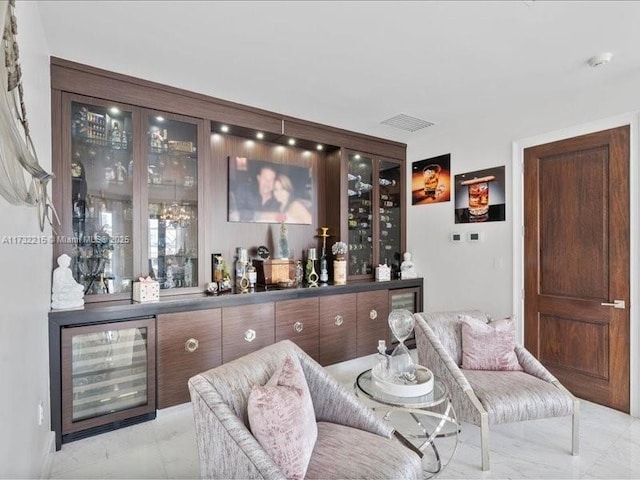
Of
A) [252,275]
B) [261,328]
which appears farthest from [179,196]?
[261,328]

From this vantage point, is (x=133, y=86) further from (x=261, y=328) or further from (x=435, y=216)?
(x=435, y=216)

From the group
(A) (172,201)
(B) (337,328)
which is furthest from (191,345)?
(B) (337,328)

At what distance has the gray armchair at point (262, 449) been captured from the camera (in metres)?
1.38

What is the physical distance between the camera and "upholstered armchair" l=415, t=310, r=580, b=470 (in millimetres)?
2193

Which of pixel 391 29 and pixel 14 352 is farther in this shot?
pixel 391 29

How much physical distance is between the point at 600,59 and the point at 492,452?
9.25 ft

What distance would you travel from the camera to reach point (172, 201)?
3127 millimetres

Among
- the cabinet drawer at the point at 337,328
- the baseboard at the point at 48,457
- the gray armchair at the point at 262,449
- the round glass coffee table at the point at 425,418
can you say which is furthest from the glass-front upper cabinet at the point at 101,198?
the round glass coffee table at the point at 425,418

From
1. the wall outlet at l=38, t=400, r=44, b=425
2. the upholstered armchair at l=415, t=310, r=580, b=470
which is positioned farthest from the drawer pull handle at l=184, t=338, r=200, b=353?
the upholstered armchair at l=415, t=310, r=580, b=470

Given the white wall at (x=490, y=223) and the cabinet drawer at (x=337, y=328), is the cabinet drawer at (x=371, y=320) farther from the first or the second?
the white wall at (x=490, y=223)

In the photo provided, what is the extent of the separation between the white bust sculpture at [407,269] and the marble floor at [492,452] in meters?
2.05

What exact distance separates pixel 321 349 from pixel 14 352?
2.56 m

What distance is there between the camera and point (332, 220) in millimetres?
4250

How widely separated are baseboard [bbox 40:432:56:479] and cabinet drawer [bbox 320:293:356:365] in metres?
2.20
